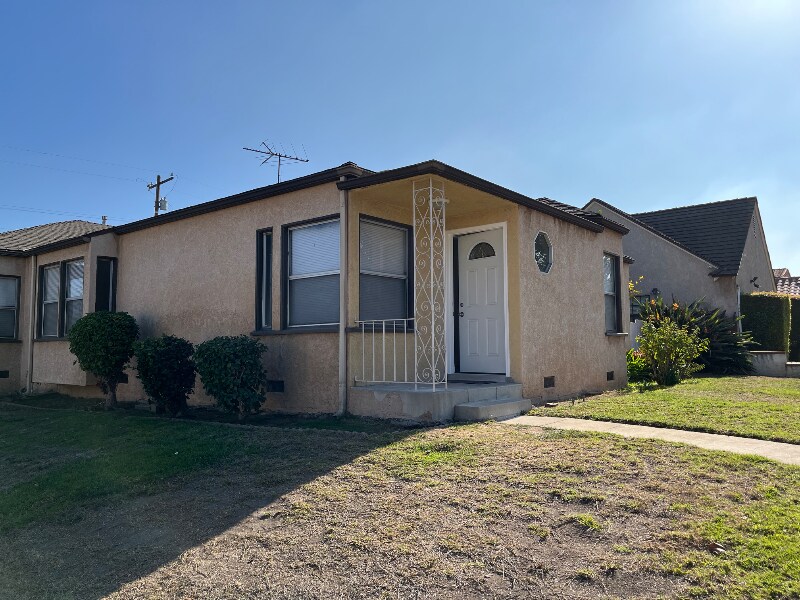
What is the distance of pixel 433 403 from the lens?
754 cm

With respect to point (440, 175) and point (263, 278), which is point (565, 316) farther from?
point (263, 278)

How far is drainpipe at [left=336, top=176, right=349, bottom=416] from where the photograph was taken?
8383 mm

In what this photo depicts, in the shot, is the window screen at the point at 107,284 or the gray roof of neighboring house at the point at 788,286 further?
the gray roof of neighboring house at the point at 788,286

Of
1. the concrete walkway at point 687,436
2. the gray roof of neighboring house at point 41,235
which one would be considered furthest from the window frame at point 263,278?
the gray roof of neighboring house at point 41,235

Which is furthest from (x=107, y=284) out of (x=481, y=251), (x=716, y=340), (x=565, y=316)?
(x=716, y=340)

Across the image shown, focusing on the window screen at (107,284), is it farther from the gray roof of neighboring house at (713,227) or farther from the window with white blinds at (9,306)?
the gray roof of neighboring house at (713,227)

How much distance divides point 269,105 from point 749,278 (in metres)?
15.9

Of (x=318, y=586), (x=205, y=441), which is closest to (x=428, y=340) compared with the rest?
(x=205, y=441)

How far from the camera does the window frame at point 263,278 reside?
32.3ft

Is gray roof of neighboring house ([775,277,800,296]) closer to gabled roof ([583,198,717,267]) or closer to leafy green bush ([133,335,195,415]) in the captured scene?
gabled roof ([583,198,717,267])

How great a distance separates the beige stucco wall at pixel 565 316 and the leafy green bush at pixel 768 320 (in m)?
7.59

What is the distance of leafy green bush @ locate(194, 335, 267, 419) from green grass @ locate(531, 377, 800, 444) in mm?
3780

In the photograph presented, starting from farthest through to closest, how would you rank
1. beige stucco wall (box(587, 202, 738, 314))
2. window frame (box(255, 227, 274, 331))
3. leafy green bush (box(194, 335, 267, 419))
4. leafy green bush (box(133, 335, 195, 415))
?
beige stucco wall (box(587, 202, 738, 314))
window frame (box(255, 227, 274, 331))
leafy green bush (box(133, 335, 195, 415))
leafy green bush (box(194, 335, 267, 419))

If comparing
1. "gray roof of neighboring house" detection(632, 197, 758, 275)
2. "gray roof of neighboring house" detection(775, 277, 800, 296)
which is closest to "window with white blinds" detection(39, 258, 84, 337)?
"gray roof of neighboring house" detection(632, 197, 758, 275)
